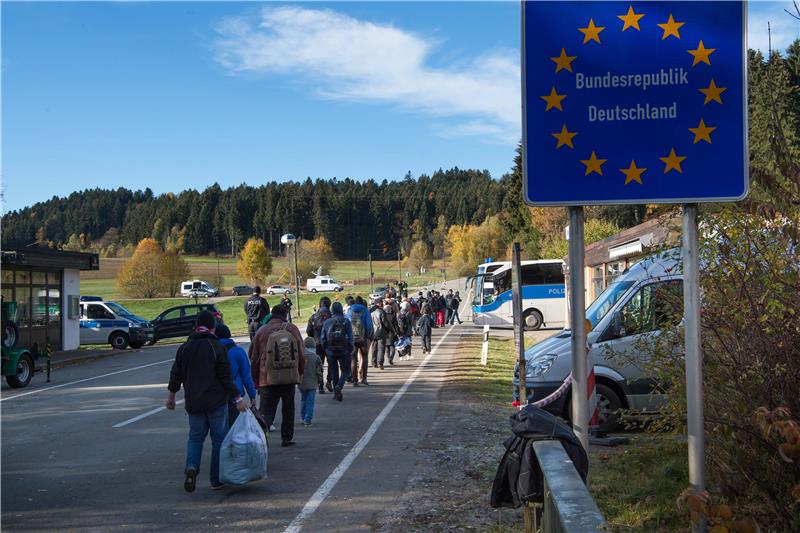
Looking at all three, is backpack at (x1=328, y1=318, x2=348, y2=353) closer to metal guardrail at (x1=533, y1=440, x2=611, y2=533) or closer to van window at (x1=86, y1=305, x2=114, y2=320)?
metal guardrail at (x1=533, y1=440, x2=611, y2=533)

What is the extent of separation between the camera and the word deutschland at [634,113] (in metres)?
4.16

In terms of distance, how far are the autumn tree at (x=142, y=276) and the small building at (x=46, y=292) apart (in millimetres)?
54425

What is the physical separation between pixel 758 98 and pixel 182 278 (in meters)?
89.8

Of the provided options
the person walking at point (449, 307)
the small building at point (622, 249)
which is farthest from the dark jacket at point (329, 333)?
the person walking at point (449, 307)

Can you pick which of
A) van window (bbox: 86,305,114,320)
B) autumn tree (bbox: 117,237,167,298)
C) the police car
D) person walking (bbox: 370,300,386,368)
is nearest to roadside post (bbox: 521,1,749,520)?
person walking (bbox: 370,300,386,368)

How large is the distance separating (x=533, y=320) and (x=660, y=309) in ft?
109

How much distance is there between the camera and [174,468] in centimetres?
875

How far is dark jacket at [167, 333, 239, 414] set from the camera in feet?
25.5

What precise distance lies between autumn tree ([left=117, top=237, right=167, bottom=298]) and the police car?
5252cm

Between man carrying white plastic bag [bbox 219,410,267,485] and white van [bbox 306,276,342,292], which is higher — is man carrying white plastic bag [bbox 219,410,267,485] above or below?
below

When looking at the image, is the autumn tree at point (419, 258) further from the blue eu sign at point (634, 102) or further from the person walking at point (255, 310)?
the blue eu sign at point (634, 102)

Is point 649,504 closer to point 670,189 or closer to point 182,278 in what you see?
point 670,189

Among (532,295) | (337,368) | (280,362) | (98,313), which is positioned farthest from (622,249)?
(98,313)

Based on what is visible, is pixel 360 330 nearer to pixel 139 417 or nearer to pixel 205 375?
pixel 139 417
